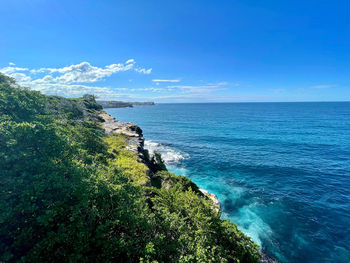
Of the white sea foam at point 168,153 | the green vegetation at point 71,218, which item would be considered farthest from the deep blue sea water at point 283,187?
the green vegetation at point 71,218

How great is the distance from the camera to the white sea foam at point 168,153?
36.9 meters

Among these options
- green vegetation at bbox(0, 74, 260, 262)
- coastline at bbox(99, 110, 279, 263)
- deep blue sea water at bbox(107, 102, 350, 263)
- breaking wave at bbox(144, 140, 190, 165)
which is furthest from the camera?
breaking wave at bbox(144, 140, 190, 165)

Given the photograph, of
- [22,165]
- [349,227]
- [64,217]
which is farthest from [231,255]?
[349,227]

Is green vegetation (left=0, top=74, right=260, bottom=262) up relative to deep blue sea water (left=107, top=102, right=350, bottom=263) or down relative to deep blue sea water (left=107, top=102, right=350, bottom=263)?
up

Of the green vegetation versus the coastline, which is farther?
the coastline

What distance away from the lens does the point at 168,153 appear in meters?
41.2

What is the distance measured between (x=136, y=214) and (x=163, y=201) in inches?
157

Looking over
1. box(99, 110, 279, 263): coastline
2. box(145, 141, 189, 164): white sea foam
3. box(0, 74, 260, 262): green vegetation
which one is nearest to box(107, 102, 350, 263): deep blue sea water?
box(145, 141, 189, 164): white sea foam

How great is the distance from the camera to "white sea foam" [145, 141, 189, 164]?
36.9 metres

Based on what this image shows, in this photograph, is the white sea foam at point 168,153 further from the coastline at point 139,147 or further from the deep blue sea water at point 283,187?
the coastline at point 139,147

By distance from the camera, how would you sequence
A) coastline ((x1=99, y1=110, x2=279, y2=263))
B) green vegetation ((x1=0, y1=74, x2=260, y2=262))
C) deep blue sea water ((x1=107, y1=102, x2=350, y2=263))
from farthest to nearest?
deep blue sea water ((x1=107, y1=102, x2=350, y2=263)) < coastline ((x1=99, y1=110, x2=279, y2=263)) < green vegetation ((x1=0, y1=74, x2=260, y2=262))

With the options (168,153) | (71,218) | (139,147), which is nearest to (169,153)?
(168,153)

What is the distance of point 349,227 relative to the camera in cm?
1767

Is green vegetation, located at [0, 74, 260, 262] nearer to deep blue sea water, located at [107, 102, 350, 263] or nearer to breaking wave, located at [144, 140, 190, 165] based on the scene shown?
deep blue sea water, located at [107, 102, 350, 263]
